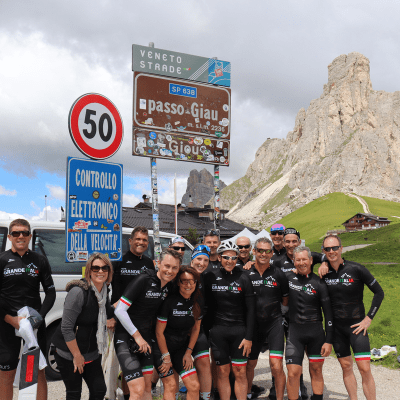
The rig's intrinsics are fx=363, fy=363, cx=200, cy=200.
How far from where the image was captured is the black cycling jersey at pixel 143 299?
413 cm

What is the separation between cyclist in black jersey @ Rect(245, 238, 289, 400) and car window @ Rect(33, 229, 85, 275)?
9.50 feet

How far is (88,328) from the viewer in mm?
3908

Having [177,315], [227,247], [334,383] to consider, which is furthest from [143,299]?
[334,383]

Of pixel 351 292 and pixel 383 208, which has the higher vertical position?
pixel 383 208

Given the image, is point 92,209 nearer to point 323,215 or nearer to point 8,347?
point 8,347

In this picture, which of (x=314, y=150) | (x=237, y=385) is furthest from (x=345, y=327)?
(x=314, y=150)

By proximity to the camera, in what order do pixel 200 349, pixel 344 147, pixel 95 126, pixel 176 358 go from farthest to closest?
pixel 344 147 → pixel 95 126 → pixel 200 349 → pixel 176 358

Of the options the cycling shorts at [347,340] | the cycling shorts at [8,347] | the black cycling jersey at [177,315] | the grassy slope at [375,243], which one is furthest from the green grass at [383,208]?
the cycling shorts at [8,347]

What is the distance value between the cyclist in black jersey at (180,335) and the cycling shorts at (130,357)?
15cm

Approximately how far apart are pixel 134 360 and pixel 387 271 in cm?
2557

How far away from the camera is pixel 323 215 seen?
10175 cm

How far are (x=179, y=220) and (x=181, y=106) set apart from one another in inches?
1568

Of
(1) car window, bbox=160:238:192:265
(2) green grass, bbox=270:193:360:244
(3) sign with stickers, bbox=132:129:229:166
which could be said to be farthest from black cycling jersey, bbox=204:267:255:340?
(2) green grass, bbox=270:193:360:244

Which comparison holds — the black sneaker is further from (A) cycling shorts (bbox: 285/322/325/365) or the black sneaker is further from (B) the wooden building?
(B) the wooden building
